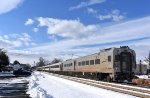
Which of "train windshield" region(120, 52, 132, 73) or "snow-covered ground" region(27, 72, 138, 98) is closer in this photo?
"snow-covered ground" region(27, 72, 138, 98)

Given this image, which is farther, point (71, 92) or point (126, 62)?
point (126, 62)

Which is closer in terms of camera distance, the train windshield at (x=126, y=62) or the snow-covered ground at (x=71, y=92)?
the snow-covered ground at (x=71, y=92)

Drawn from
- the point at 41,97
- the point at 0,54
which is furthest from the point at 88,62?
the point at 0,54

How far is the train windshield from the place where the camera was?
31927 millimetres

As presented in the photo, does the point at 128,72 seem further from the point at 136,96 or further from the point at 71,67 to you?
the point at 71,67

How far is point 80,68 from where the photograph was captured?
49.1 metres

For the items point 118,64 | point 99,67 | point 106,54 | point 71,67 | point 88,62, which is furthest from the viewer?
point 71,67

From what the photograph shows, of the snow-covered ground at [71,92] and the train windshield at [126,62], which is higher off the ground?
the train windshield at [126,62]

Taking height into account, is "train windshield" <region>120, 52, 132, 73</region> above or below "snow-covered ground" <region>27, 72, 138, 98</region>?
above

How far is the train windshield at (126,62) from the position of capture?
31927 millimetres

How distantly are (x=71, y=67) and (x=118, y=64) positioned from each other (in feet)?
91.5

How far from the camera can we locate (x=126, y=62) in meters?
32.2

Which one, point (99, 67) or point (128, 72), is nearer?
point (128, 72)

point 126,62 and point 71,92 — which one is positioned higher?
point 126,62
